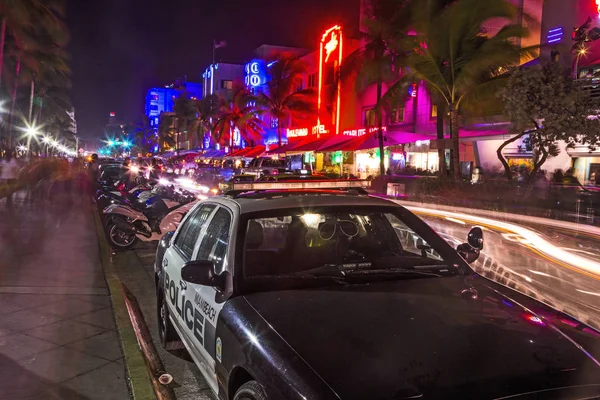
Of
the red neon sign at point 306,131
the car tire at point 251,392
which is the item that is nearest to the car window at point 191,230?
the car tire at point 251,392

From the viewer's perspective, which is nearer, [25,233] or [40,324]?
[40,324]

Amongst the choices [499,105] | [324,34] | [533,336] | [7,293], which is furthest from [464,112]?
[533,336]

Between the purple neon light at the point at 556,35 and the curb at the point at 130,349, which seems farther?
the purple neon light at the point at 556,35

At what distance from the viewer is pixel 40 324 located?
5.98 m

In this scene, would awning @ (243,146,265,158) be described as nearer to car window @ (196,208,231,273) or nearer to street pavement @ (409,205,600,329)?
street pavement @ (409,205,600,329)

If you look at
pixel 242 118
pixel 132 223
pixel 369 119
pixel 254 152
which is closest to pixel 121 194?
pixel 132 223

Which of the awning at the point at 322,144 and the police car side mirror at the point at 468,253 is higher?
the awning at the point at 322,144

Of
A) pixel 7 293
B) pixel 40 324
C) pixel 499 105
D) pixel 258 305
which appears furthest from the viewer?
pixel 499 105

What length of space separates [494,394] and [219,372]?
1796 millimetres

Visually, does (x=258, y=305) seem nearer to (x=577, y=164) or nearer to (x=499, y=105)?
(x=499, y=105)

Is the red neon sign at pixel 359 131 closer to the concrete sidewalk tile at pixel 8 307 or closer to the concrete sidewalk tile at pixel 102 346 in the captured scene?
the concrete sidewalk tile at pixel 8 307

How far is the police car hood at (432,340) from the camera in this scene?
234cm

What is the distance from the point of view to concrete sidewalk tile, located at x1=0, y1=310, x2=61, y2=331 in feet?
19.3

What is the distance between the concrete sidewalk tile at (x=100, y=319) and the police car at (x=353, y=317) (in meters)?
1.48
